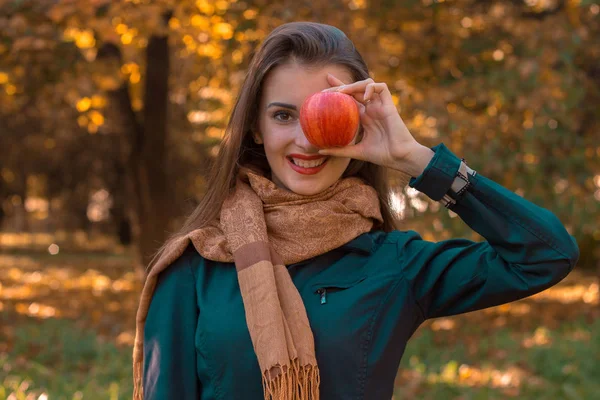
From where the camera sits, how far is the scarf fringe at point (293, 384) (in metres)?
2.17

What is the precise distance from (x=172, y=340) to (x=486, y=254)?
2.98 feet

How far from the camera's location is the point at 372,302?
89.0 inches

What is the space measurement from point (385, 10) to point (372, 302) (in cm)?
633

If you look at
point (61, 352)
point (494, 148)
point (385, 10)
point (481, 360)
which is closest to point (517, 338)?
point (481, 360)

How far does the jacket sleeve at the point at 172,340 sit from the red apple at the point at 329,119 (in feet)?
1.79

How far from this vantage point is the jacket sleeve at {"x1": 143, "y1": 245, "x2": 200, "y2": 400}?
2230 millimetres

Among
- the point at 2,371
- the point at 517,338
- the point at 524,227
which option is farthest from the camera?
the point at 517,338

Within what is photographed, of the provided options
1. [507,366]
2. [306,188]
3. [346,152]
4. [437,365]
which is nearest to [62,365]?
[437,365]

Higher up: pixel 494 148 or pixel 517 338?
pixel 494 148

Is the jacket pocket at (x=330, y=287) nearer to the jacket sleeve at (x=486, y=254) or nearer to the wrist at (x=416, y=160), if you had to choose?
the jacket sleeve at (x=486, y=254)

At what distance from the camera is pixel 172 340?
2.25 m

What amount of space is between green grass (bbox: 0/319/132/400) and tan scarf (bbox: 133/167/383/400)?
305 centimetres

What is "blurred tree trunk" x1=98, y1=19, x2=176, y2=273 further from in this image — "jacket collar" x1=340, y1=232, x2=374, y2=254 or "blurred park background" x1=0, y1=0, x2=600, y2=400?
"jacket collar" x1=340, y1=232, x2=374, y2=254

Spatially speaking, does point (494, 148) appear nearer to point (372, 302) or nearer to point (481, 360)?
point (481, 360)
